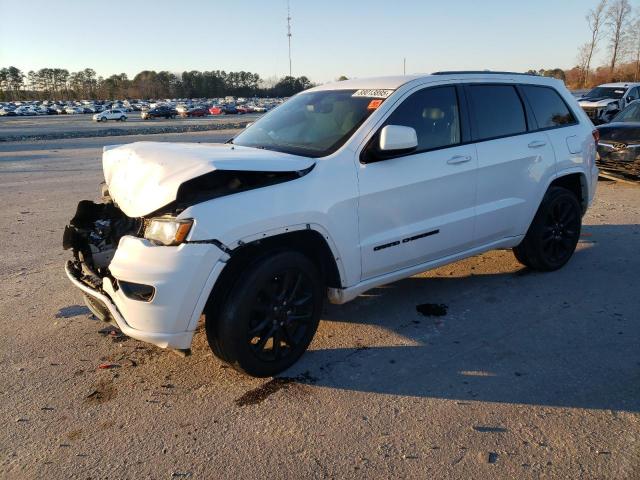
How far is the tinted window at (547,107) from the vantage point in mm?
5043

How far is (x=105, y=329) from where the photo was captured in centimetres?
413

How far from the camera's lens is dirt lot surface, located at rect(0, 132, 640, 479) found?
2.61m

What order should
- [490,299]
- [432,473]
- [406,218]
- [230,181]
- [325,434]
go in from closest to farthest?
1. [432,473]
2. [325,434]
3. [230,181]
4. [406,218]
5. [490,299]

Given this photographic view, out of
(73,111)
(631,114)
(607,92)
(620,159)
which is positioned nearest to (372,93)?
(620,159)

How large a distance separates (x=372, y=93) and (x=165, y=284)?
2195mm

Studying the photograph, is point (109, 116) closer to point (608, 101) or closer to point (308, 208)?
point (608, 101)

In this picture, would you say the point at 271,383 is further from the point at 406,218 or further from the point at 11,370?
the point at 11,370

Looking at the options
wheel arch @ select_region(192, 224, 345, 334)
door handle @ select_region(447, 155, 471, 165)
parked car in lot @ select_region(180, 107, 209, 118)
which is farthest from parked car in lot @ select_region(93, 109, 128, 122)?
wheel arch @ select_region(192, 224, 345, 334)

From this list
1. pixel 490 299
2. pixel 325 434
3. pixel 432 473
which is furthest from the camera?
pixel 490 299

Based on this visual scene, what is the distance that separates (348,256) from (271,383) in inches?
38.6

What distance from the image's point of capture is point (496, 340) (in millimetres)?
3861

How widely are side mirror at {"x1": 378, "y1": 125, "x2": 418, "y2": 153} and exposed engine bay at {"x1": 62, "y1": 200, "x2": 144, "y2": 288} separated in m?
1.72

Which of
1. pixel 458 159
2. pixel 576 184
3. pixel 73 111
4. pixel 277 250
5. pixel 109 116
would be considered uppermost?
pixel 458 159

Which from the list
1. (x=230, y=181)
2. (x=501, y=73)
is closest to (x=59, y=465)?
(x=230, y=181)
